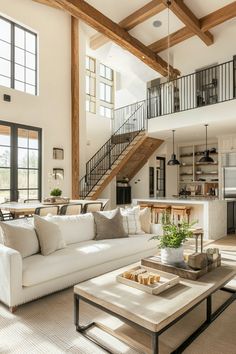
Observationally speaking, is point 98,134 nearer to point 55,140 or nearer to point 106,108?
point 106,108

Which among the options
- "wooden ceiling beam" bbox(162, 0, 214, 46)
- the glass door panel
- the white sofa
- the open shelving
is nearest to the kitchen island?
the white sofa

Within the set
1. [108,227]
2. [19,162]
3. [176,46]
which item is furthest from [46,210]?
[176,46]

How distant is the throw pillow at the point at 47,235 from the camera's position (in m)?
3.08

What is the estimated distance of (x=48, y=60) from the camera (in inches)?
299

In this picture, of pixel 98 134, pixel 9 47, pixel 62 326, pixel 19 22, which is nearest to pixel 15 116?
pixel 9 47

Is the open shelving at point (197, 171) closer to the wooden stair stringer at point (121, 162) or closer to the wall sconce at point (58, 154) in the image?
the wooden stair stringer at point (121, 162)

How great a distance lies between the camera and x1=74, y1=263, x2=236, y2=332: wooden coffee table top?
69.1 inches

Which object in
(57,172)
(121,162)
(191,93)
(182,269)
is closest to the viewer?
(182,269)

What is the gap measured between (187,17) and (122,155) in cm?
442

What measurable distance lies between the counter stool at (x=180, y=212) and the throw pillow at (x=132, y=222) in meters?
2.23

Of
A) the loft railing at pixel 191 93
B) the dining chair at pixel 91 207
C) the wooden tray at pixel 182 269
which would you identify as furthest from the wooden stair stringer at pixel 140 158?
the wooden tray at pixel 182 269

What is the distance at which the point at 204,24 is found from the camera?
727 centimetres

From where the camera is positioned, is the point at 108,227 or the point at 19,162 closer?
the point at 108,227

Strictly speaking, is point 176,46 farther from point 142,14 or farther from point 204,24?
point 142,14
